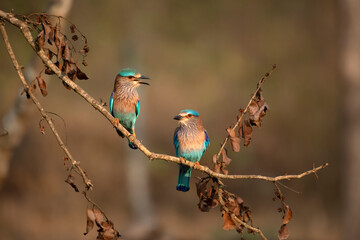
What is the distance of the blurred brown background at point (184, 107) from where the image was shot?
635 inches

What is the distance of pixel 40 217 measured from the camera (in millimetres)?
17859

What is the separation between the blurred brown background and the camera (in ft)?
52.9

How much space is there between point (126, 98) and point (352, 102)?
27.8 ft

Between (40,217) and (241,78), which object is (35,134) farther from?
(241,78)

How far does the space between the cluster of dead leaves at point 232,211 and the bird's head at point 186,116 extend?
1.04m

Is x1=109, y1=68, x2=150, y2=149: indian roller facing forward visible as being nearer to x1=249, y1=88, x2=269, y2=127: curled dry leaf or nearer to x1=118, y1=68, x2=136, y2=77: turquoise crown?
x1=118, y1=68, x2=136, y2=77: turquoise crown

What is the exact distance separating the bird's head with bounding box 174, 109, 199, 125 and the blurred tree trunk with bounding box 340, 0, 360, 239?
25.6 ft

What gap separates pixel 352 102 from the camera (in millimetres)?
12047

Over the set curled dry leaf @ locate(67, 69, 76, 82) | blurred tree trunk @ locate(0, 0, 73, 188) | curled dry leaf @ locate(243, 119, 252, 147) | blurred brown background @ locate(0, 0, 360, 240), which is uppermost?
blurred brown background @ locate(0, 0, 360, 240)

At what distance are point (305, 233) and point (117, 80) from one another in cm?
1371

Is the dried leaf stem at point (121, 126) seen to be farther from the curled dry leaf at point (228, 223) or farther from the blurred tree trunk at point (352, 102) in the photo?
the blurred tree trunk at point (352, 102)

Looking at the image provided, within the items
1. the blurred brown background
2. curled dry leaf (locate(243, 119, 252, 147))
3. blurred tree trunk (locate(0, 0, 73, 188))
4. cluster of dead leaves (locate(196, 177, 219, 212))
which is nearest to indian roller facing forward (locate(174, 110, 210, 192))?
cluster of dead leaves (locate(196, 177, 219, 212))

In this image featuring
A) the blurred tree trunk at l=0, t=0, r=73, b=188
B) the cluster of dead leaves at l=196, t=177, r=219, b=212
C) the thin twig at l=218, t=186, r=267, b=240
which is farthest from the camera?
the blurred tree trunk at l=0, t=0, r=73, b=188

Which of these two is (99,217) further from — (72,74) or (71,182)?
(72,74)
